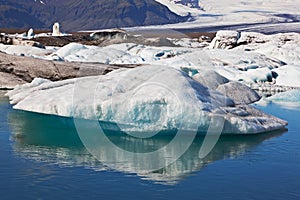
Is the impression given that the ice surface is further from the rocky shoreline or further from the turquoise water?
the turquoise water

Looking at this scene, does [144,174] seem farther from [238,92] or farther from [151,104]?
[238,92]

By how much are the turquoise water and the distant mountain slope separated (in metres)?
130

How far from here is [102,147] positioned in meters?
7.37

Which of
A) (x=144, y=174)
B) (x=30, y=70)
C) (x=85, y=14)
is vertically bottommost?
(x=144, y=174)

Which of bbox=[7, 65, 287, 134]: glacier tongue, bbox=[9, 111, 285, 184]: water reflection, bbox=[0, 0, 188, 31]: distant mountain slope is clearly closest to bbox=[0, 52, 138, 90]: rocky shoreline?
bbox=[9, 111, 285, 184]: water reflection

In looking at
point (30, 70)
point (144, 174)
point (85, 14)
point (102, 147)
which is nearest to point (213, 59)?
point (30, 70)

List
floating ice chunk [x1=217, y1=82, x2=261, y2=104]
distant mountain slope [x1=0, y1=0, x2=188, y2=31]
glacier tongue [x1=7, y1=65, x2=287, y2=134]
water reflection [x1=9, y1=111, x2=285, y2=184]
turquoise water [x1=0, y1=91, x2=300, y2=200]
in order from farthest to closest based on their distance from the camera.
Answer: distant mountain slope [x1=0, y1=0, x2=188, y2=31]
floating ice chunk [x1=217, y1=82, x2=261, y2=104]
glacier tongue [x1=7, y1=65, x2=287, y2=134]
water reflection [x1=9, y1=111, x2=285, y2=184]
turquoise water [x1=0, y1=91, x2=300, y2=200]

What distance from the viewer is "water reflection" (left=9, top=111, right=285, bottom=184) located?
636 cm

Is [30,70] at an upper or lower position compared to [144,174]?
upper

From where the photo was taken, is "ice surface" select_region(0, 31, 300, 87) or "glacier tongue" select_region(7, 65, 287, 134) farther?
"ice surface" select_region(0, 31, 300, 87)

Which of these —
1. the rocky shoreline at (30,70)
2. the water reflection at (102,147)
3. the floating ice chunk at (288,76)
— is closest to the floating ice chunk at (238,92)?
the water reflection at (102,147)

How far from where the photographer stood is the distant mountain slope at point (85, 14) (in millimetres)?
148750

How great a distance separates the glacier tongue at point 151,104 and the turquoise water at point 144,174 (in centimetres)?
25

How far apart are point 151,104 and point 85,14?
16374cm
